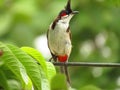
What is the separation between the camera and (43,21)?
547 cm

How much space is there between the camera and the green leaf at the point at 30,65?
1.51 metres

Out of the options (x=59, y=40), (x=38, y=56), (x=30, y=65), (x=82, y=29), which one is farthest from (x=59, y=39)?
(x=30, y=65)

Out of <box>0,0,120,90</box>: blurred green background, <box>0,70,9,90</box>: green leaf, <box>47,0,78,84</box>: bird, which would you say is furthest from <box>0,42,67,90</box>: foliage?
<box>0,0,120,90</box>: blurred green background

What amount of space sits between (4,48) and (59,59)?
2.44 m

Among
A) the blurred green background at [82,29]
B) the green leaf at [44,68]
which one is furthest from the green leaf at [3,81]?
the blurred green background at [82,29]

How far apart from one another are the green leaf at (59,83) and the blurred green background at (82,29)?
3714 mm

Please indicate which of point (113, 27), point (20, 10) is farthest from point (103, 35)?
point (20, 10)

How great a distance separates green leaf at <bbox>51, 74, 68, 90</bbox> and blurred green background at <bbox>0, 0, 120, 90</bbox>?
371 cm

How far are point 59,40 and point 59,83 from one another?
2734 millimetres

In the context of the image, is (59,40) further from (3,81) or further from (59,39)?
(3,81)

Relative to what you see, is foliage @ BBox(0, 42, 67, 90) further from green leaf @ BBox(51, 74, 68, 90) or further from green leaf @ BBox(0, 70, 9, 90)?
green leaf @ BBox(51, 74, 68, 90)

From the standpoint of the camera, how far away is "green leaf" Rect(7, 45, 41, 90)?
151 centimetres

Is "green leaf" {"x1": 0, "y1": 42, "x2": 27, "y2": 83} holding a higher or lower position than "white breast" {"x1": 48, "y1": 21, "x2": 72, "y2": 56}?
higher

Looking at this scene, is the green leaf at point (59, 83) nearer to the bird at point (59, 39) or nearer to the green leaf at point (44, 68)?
the green leaf at point (44, 68)
